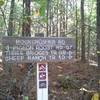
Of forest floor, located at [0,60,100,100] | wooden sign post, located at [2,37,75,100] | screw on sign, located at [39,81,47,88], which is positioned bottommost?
forest floor, located at [0,60,100,100]

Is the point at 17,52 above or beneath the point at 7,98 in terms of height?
above

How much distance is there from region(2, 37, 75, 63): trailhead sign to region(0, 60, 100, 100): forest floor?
1.93m

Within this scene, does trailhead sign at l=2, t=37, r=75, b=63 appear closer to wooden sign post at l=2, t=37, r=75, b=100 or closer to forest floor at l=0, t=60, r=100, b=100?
wooden sign post at l=2, t=37, r=75, b=100

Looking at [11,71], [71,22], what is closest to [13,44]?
[11,71]

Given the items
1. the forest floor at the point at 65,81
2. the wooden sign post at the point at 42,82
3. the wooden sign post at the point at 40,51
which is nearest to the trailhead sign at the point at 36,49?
the wooden sign post at the point at 40,51

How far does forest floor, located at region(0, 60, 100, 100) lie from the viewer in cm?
826

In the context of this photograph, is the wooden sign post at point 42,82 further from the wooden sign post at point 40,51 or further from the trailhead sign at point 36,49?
the trailhead sign at point 36,49

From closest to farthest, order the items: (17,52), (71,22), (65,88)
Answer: (17,52), (65,88), (71,22)

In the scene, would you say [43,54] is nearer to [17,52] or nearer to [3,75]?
[17,52]

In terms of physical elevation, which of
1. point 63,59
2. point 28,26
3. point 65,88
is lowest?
point 65,88

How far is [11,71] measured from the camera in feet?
33.5

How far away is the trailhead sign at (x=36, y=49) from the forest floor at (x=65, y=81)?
75.9 inches

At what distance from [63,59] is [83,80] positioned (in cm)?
455

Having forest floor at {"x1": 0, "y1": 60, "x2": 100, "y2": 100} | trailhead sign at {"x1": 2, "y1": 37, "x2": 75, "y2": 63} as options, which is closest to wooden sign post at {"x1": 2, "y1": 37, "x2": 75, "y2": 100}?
trailhead sign at {"x1": 2, "y1": 37, "x2": 75, "y2": 63}
